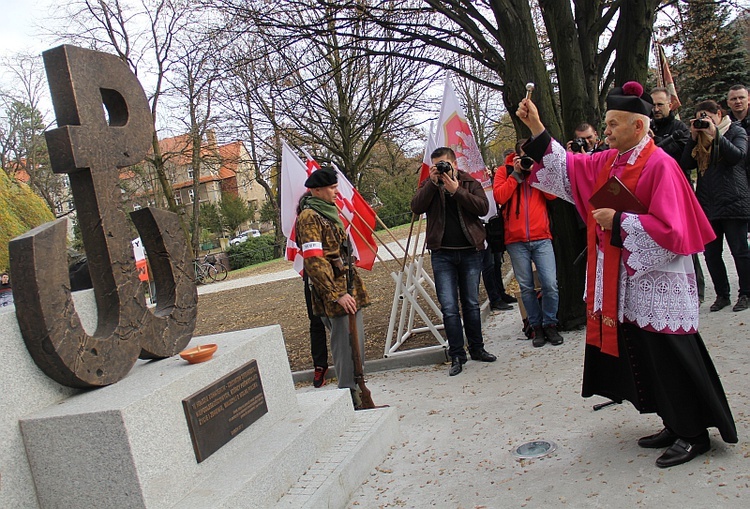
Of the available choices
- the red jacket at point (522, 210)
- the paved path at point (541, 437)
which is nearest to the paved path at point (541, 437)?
the paved path at point (541, 437)

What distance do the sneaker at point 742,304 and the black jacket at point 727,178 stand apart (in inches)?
30.7

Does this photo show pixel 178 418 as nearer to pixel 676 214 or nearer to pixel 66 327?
pixel 66 327

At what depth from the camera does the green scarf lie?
16.7 feet

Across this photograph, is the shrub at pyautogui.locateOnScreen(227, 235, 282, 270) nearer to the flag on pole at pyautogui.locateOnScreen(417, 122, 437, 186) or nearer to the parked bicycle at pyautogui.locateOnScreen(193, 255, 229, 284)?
the parked bicycle at pyautogui.locateOnScreen(193, 255, 229, 284)

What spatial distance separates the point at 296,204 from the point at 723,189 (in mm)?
4310

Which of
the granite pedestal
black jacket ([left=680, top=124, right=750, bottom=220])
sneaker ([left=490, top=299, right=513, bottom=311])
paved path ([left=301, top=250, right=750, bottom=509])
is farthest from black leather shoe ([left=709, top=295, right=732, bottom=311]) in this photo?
the granite pedestal

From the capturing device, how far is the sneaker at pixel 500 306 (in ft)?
28.4

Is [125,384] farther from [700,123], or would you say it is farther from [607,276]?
[700,123]

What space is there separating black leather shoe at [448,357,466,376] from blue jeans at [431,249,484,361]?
1.5 inches

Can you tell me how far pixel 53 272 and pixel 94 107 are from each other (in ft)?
3.22

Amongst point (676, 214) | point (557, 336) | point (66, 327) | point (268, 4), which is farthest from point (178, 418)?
point (268, 4)

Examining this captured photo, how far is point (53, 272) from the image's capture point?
3.12m

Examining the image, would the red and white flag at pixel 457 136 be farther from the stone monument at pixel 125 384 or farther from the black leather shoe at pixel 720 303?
the stone monument at pixel 125 384

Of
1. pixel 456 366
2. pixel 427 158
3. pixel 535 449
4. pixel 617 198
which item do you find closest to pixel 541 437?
pixel 535 449
